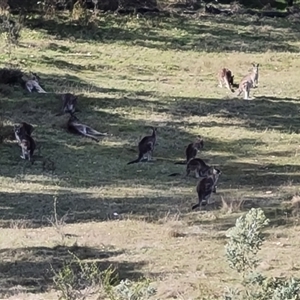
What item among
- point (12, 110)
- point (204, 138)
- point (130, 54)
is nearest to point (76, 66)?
point (130, 54)

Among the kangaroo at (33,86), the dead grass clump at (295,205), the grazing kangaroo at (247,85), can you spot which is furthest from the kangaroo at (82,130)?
the dead grass clump at (295,205)

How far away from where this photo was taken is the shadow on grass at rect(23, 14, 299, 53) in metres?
27.9

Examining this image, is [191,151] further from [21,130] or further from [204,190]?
[204,190]

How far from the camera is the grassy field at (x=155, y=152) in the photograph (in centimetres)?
995

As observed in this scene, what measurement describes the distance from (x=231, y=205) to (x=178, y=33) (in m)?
17.1

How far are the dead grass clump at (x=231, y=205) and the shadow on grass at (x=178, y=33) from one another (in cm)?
1479

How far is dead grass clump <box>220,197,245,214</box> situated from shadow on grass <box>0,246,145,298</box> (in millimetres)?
2480

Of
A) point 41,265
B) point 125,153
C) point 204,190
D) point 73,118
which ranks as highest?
point 204,190

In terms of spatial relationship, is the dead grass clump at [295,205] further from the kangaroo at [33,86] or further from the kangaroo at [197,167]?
the kangaroo at [33,86]

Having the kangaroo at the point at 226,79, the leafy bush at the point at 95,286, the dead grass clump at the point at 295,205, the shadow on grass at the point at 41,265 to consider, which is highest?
the leafy bush at the point at 95,286

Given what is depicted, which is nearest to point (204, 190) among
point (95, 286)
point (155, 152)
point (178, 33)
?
point (155, 152)

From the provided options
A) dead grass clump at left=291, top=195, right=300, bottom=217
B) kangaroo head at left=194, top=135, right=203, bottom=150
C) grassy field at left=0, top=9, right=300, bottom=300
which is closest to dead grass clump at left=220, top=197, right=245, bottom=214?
grassy field at left=0, top=9, right=300, bottom=300

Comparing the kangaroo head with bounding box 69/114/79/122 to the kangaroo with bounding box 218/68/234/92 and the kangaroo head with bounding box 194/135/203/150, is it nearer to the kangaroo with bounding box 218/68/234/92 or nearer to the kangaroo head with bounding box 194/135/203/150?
the kangaroo head with bounding box 194/135/203/150

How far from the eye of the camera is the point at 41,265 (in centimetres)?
968
